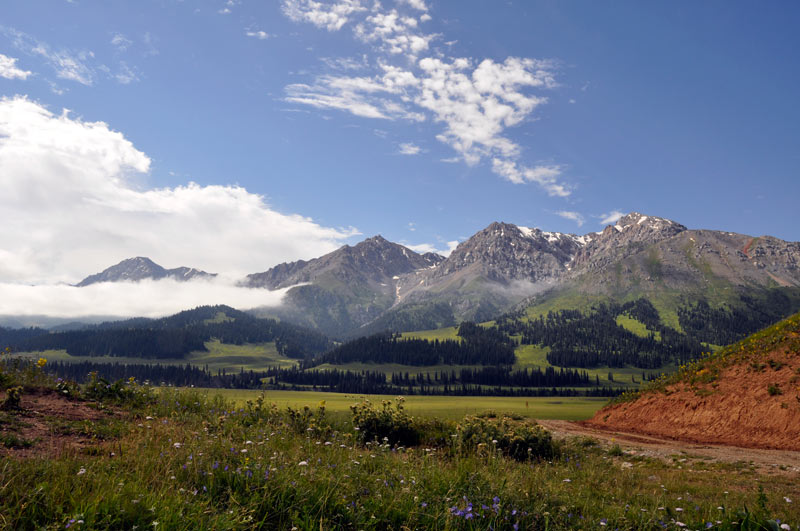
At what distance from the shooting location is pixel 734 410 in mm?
28344

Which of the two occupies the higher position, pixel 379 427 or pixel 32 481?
pixel 32 481

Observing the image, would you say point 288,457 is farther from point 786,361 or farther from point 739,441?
point 786,361

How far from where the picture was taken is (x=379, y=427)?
16172mm

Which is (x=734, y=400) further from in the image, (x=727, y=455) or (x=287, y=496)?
(x=287, y=496)

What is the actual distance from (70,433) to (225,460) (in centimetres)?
603

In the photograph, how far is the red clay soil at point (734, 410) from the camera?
2533cm

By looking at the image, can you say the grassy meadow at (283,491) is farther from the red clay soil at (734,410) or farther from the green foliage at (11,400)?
the red clay soil at (734,410)

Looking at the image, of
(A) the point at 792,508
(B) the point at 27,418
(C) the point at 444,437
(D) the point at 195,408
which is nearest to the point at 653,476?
(A) the point at 792,508

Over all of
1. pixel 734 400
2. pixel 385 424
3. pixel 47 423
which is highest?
pixel 47 423

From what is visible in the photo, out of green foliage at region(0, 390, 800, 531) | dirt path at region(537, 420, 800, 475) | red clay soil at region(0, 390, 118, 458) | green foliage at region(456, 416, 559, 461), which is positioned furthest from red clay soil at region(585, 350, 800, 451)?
red clay soil at region(0, 390, 118, 458)

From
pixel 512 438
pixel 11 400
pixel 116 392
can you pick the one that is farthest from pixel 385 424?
pixel 11 400

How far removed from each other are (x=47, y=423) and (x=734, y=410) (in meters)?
37.3

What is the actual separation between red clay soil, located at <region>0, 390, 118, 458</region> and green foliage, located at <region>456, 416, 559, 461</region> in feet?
36.8

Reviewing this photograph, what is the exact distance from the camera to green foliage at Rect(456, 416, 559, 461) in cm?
1515
